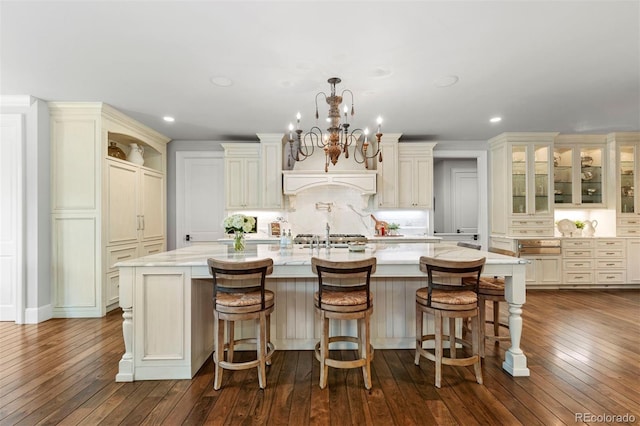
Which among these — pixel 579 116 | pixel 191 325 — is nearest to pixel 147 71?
pixel 191 325

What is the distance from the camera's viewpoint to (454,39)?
249 cm

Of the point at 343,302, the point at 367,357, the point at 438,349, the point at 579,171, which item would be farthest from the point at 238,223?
the point at 579,171

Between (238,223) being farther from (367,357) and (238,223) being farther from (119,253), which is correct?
(119,253)

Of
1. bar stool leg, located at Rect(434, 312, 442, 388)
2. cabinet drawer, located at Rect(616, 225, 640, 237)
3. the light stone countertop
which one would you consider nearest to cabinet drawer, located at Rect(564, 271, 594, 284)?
cabinet drawer, located at Rect(616, 225, 640, 237)

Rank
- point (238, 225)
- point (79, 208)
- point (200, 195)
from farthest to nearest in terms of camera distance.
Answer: point (200, 195), point (79, 208), point (238, 225)

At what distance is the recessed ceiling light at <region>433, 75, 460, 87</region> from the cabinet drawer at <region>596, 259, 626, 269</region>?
442 cm

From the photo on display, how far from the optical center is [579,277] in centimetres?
534

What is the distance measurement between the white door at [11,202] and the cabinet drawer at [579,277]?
7.80 m

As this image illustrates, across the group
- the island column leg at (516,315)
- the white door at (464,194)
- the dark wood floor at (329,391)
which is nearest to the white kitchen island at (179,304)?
the island column leg at (516,315)

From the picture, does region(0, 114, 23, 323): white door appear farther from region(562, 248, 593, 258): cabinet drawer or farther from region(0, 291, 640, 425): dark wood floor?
region(562, 248, 593, 258): cabinet drawer

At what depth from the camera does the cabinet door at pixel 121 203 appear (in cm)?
421

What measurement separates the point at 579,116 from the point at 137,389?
604cm

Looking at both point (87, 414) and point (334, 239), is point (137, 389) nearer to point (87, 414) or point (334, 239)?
point (87, 414)

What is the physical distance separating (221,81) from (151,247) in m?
3.16
